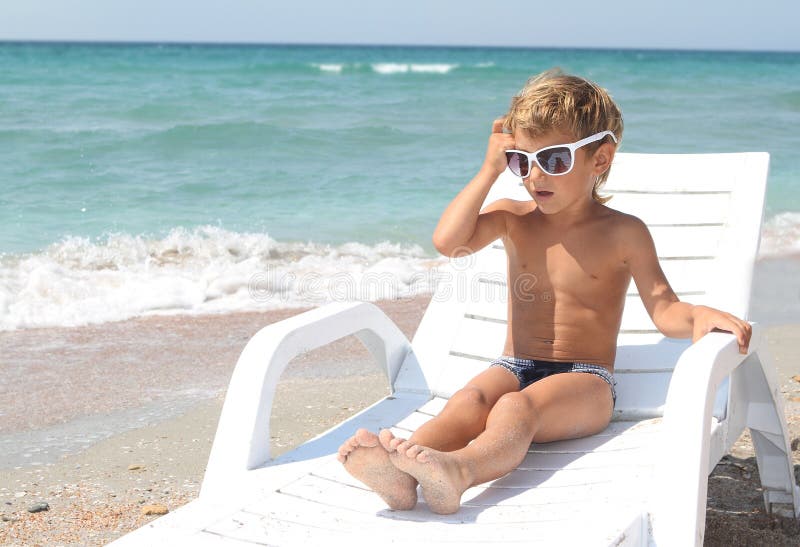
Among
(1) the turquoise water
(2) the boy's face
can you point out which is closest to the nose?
(2) the boy's face

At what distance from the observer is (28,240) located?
7910 mm

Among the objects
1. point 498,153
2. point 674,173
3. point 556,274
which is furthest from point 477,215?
point 674,173

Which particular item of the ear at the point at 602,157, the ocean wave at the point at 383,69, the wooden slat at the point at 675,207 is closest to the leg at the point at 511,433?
the ear at the point at 602,157

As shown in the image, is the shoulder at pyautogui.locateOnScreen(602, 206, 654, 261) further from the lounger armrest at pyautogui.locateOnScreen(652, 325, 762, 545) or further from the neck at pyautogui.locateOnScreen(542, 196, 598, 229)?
the lounger armrest at pyautogui.locateOnScreen(652, 325, 762, 545)

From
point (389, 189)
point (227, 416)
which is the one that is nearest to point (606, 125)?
point (227, 416)

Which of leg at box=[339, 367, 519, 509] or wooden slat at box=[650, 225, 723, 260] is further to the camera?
wooden slat at box=[650, 225, 723, 260]

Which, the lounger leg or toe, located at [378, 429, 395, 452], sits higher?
toe, located at [378, 429, 395, 452]

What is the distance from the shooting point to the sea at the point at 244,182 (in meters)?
6.82

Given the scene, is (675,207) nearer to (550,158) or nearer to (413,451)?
(550,158)

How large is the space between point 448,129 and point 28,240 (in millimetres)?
7876

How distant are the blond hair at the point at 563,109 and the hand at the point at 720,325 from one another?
56 centimetres

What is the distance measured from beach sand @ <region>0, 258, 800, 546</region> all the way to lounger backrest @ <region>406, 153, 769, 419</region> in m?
0.56

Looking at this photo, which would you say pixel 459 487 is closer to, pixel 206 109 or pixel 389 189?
pixel 389 189

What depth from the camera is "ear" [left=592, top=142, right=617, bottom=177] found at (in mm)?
2756
